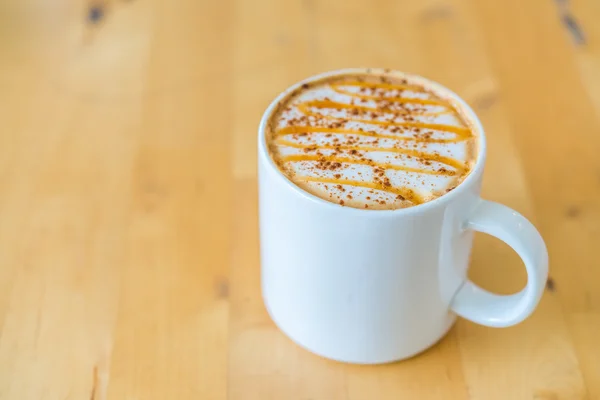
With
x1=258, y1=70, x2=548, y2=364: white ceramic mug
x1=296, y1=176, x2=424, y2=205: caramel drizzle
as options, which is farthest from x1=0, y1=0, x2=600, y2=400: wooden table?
x1=296, y1=176, x2=424, y2=205: caramel drizzle

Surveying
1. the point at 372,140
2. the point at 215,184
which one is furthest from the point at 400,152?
the point at 215,184

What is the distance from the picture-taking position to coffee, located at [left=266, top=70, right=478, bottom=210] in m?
0.46

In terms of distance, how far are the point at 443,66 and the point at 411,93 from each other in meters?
0.27

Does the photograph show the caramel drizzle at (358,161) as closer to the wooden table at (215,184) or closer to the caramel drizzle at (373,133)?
the caramel drizzle at (373,133)

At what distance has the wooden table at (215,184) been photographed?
20.8 inches

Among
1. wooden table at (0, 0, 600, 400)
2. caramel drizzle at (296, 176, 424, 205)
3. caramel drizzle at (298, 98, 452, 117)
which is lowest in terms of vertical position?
wooden table at (0, 0, 600, 400)

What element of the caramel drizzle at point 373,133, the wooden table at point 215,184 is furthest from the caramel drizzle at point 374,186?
the wooden table at point 215,184

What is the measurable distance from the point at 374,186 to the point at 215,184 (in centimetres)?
25

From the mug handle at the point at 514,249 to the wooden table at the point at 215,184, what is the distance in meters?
0.05

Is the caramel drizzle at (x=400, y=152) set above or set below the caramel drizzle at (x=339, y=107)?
below

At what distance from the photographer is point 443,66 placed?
0.79m

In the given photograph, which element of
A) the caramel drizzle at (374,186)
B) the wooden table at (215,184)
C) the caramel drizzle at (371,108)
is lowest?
the wooden table at (215,184)

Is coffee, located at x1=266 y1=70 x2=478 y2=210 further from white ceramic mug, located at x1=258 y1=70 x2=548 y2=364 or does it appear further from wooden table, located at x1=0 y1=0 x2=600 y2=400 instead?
wooden table, located at x1=0 y1=0 x2=600 y2=400

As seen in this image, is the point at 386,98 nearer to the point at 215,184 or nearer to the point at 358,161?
the point at 358,161
